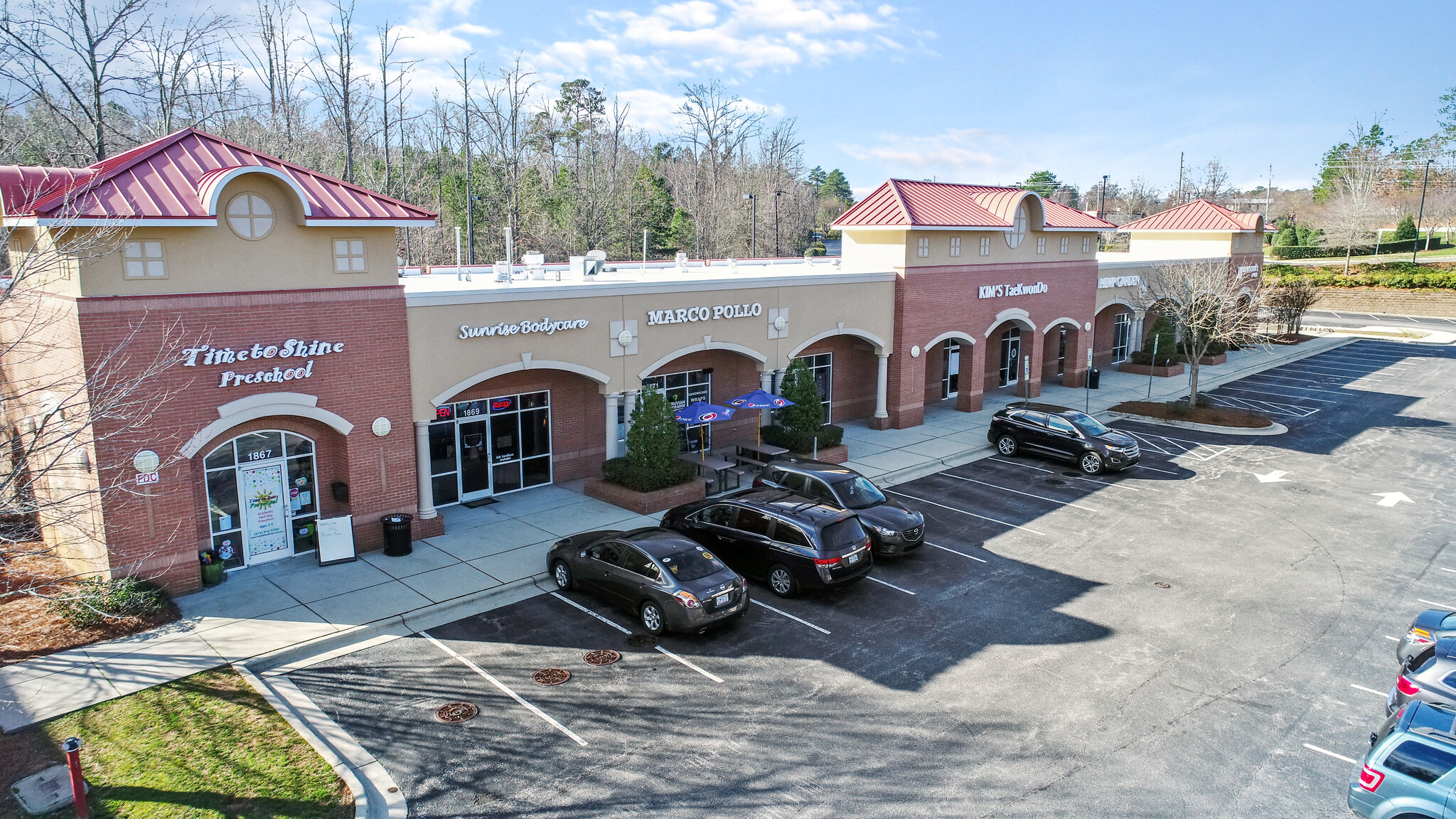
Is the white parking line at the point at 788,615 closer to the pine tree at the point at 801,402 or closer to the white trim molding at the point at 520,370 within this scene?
the white trim molding at the point at 520,370

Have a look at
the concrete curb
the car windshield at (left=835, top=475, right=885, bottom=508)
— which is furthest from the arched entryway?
the concrete curb

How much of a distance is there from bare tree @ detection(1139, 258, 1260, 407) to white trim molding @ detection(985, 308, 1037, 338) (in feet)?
18.2

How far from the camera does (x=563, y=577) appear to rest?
1551 cm

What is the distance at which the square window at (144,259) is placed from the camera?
45.8 feet

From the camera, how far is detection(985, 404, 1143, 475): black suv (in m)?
23.1

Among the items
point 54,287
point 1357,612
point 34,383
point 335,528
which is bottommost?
point 1357,612

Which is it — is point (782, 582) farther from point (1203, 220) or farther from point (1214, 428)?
point (1203, 220)

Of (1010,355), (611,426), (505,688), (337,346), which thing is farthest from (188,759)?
(1010,355)

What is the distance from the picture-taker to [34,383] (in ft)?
51.5

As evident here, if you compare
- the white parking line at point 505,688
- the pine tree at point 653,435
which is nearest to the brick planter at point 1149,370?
the pine tree at point 653,435

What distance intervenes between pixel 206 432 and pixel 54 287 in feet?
10.5

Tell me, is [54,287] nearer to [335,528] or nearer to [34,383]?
[34,383]

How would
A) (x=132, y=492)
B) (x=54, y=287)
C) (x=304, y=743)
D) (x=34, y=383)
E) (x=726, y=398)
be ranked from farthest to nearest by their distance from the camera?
(x=726, y=398) → (x=34, y=383) → (x=54, y=287) → (x=132, y=492) → (x=304, y=743)

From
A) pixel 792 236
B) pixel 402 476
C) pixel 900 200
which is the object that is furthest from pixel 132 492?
pixel 792 236
